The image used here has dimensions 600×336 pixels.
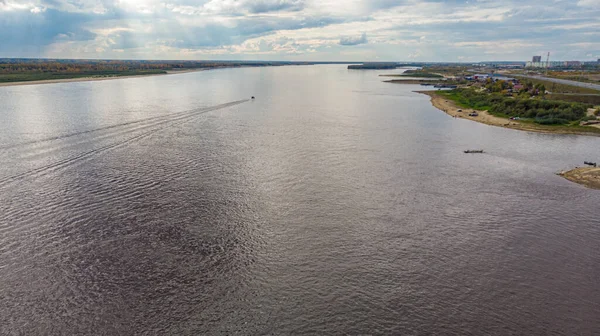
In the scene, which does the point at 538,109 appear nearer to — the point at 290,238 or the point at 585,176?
the point at 585,176

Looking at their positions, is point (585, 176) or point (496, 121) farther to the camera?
point (496, 121)

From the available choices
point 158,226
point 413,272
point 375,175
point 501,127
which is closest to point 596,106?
point 501,127

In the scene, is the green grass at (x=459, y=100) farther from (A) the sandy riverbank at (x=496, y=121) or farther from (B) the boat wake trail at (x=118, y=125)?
(B) the boat wake trail at (x=118, y=125)

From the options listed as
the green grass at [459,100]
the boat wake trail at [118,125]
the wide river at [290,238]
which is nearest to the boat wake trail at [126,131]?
the boat wake trail at [118,125]

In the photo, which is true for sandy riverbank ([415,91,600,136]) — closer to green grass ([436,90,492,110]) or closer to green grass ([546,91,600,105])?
green grass ([436,90,492,110])

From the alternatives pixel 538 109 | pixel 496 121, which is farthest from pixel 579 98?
pixel 496 121
